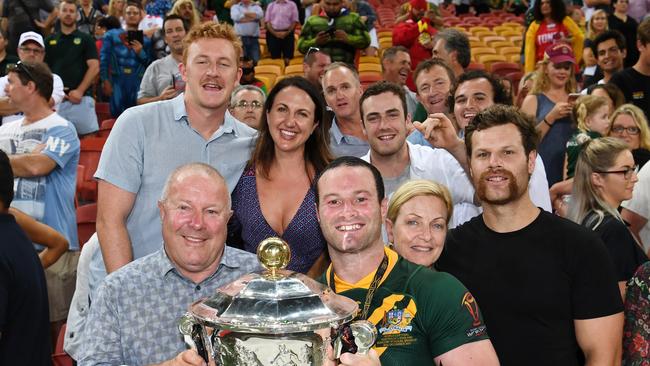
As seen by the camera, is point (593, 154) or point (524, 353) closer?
point (524, 353)

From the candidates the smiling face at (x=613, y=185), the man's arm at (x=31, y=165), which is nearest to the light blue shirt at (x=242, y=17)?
the man's arm at (x=31, y=165)

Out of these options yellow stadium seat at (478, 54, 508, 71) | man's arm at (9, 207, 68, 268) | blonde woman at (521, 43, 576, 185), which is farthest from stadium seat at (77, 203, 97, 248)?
yellow stadium seat at (478, 54, 508, 71)

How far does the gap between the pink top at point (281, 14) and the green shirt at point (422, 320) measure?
28.0ft

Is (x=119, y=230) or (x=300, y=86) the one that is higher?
(x=300, y=86)

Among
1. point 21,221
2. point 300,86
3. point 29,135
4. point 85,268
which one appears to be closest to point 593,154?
point 300,86

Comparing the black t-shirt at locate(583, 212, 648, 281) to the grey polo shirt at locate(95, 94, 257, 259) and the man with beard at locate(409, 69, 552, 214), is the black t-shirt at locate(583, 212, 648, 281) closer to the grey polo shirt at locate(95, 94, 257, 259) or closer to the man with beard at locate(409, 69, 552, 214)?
the man with beard at locate(409, 69, 552, 214)

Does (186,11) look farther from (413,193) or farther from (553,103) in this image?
(413,193)

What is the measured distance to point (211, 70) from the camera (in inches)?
129

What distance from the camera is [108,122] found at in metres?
8.58

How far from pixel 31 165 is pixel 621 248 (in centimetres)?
319

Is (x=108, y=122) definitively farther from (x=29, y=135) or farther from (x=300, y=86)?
(x=300, y=86)

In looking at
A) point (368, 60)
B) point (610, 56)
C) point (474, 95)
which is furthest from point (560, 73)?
point (368, 60)

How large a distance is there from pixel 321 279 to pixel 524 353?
0.66 meters

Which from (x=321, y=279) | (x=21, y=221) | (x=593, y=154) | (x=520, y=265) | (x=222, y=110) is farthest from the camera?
(x=21, y=221)
